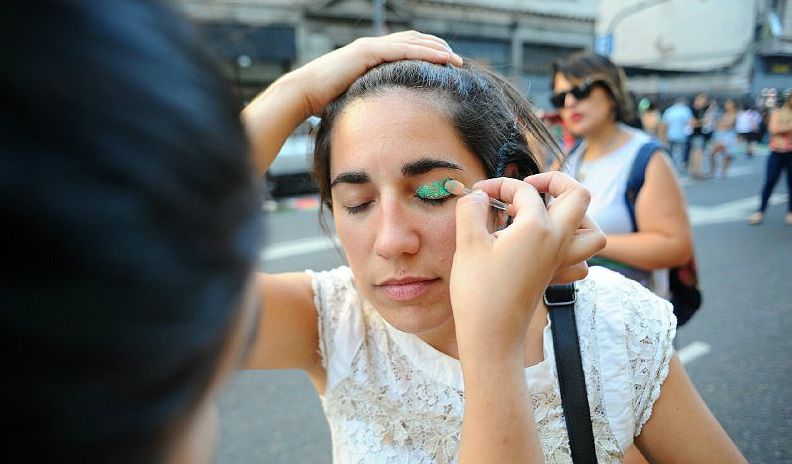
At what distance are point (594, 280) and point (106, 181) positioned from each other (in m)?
1.27

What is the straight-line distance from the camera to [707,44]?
107 ft

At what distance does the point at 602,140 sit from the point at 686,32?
3659cm

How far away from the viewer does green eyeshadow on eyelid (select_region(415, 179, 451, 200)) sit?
1.23m

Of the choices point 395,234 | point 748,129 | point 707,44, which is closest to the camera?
point 395,234

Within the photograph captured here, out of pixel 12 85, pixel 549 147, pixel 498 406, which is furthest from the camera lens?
pixel 549 147

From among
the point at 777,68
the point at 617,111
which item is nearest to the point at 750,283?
the point at 617,111

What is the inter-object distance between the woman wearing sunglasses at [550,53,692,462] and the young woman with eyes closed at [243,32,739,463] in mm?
891

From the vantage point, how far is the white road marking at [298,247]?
6398 millimetres

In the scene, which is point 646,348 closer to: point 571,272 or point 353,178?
point 571,272

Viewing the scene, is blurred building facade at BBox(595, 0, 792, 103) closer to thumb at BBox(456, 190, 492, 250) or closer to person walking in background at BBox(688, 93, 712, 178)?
person walking in background at BBox(688, 93, 712, 178)

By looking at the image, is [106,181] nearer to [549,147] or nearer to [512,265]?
[512,265]

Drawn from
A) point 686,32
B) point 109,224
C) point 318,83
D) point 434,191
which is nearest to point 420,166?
point 434,191

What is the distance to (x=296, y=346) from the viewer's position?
141 centimetres

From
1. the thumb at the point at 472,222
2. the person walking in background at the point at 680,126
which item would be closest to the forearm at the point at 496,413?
the thumb at the point at 472,222
